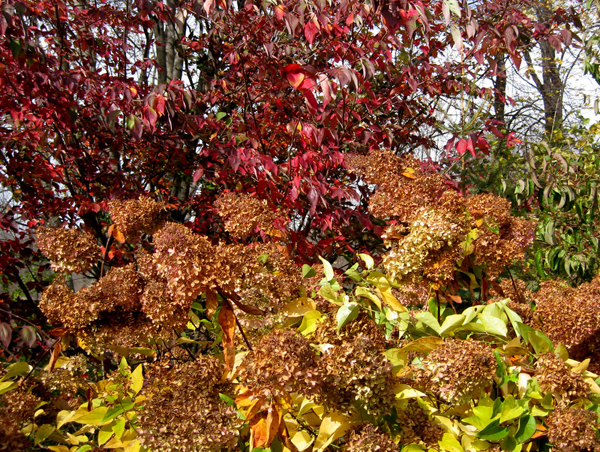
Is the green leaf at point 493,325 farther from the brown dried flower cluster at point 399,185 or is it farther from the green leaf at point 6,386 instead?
the green leaf at point 6,386

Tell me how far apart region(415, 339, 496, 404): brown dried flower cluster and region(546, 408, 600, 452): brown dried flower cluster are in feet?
0.45

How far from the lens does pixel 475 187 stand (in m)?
4.54

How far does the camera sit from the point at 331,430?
938mm

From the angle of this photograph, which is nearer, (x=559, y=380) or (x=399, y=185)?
(x=559, y=380)

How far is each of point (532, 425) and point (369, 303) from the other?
379 mm

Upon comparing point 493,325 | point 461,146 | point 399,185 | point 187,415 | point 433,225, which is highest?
point 461,146

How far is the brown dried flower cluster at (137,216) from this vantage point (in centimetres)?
135

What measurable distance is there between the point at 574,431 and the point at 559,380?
0.30 ft

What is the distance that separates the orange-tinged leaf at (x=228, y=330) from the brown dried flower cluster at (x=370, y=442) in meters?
0.29

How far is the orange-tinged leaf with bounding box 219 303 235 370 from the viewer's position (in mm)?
981

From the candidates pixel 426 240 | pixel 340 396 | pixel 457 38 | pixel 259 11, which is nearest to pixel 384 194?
pixel 426 240

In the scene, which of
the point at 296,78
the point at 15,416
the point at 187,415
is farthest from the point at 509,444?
the point at 296,78

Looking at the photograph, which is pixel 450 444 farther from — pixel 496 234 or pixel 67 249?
pixel 67 249

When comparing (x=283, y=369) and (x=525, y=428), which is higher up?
(x=283, y=369)
